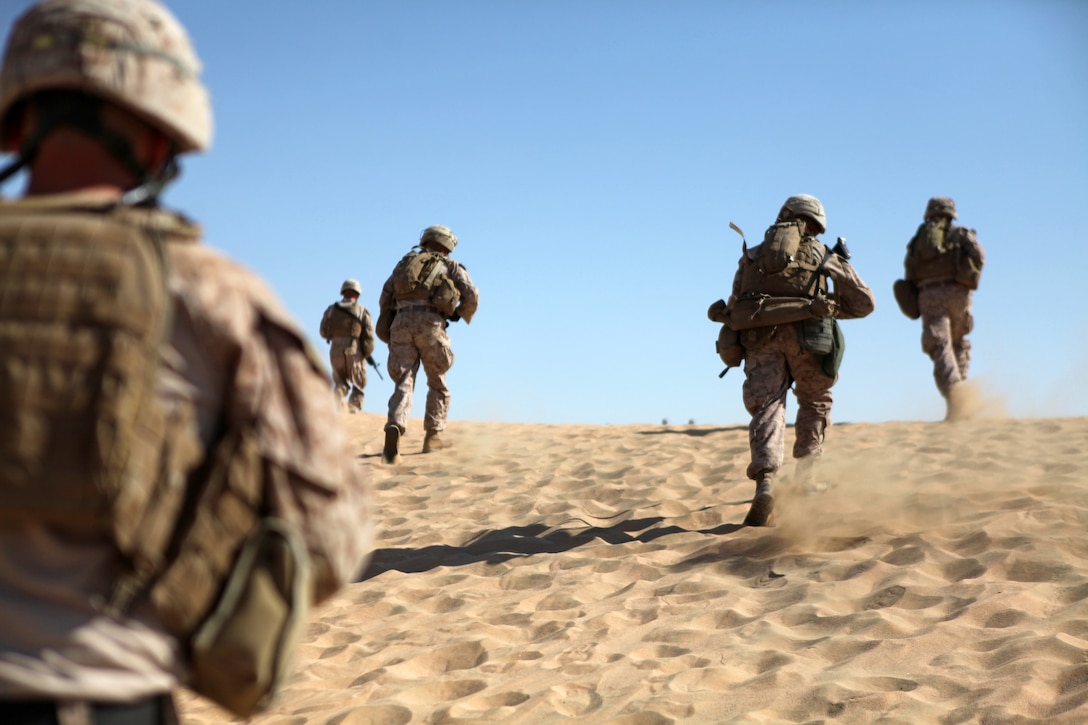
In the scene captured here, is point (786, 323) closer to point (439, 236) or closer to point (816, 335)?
point (816, 335)

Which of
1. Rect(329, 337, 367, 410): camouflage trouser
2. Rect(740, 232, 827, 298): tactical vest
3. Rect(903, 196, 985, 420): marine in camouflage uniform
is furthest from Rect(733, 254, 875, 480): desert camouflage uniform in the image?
Rect(329, 337, 367, 410): camouflage trouser

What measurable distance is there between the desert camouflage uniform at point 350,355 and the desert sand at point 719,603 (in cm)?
663

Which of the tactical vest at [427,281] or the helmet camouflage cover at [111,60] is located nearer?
→ the helmet camouflage cover at [111,60]

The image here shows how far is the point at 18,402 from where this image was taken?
1451mm

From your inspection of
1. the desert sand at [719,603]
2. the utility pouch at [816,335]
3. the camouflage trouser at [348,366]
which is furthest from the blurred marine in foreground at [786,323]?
the camouflage trouser at [348,366]

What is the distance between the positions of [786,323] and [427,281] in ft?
15.4

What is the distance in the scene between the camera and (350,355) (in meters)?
15.3

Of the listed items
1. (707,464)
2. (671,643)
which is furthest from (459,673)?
(707,464)

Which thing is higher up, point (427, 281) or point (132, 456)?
point (427, 281)

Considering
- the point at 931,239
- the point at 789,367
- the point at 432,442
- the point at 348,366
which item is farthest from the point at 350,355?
the point at 789,367

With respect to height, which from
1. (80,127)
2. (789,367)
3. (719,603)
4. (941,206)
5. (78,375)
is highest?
(941,206)

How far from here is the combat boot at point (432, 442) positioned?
11047mm

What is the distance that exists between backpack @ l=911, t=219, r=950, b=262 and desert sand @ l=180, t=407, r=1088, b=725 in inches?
149

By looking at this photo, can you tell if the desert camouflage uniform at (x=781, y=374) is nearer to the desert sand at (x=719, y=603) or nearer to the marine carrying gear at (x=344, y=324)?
the desert sand at (x=719, y=603)
